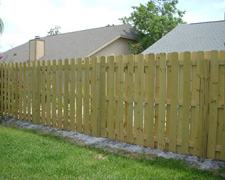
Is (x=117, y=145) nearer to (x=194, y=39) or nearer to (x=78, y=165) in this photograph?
(x=78, y=165)

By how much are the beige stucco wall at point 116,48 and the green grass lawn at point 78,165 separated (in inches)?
555

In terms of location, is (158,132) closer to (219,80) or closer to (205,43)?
(219,80)

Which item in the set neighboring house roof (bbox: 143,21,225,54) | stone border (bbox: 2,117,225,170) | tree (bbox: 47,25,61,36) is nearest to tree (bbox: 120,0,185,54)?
neighboring house roof (bbox: 143,21,225,54)

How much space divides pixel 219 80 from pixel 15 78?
6.29m

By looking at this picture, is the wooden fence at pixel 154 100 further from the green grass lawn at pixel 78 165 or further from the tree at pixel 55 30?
the tree at pixel 55 30

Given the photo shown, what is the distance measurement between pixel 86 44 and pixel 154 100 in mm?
15509

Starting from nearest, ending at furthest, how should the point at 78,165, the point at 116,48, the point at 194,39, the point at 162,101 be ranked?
the point at 78,165 → the point at 162,101 → the point at 194,39 → the point at 116,48

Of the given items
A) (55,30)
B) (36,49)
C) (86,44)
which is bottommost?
(36,49)

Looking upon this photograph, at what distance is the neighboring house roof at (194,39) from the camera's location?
42.3ft

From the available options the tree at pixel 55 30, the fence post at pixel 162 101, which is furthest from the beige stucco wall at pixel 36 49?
the tree at pixel 55 30

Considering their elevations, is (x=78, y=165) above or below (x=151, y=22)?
below

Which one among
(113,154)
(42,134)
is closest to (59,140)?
(42,134)

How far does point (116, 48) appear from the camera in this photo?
65.4ft

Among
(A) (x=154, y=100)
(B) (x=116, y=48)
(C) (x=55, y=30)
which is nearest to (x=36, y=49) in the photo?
(B) (x=116, y=48)
